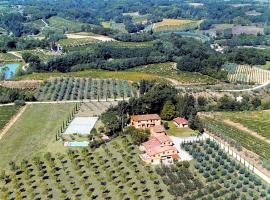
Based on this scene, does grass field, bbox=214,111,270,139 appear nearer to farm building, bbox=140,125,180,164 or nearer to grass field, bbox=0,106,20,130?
farm building, bbox=140,125,180,164

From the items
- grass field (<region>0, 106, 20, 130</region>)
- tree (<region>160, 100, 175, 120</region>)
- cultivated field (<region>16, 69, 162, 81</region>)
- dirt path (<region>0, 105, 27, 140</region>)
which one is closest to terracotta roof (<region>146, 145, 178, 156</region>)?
tree (<region>160, 100, 175, 120</region>)

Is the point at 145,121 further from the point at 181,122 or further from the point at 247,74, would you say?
the point at 247,74

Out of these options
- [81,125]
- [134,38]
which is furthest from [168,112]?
[134,38]

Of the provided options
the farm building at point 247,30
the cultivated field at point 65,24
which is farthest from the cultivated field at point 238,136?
the farm building at point 247,30

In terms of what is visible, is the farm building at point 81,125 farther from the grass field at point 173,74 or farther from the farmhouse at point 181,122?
the grass field at point 173,74

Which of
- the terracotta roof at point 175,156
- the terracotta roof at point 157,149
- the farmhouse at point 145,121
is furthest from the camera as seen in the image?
the farmhouse at point 145,121

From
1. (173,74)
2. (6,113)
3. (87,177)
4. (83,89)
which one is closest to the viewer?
(87,177)

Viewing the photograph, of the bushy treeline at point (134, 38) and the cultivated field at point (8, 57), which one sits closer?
the cultivated field at point (8, 57)
